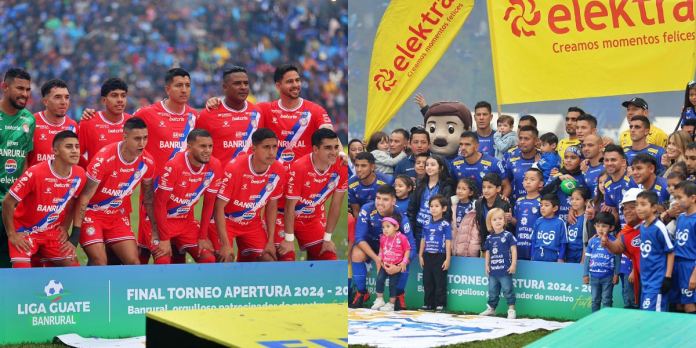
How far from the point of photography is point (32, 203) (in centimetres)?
938

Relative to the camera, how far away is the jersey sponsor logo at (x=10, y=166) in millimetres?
9242

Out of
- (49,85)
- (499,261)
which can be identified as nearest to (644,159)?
(499,261)

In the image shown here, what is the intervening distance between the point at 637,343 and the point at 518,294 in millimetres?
8656

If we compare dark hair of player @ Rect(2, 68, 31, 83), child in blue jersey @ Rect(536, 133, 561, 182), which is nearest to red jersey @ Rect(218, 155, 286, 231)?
dark hair of player @ Rect(2, 68, 31, 83)

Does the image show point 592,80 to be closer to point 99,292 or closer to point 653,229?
point 653,229

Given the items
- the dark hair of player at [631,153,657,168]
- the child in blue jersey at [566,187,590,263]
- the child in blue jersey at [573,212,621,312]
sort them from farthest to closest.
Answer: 1. the child in blue jersey at [566,187,590,263]
2. the child in blue jersey at [573,212,621,312]
3. the dark hair of player at [631,153,657,168]

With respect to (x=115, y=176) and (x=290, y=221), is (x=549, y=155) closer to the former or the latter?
(x=290, y=221)

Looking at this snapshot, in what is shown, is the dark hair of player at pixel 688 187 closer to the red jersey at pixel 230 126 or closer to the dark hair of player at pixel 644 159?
the dark hair of player at pixel 644 159

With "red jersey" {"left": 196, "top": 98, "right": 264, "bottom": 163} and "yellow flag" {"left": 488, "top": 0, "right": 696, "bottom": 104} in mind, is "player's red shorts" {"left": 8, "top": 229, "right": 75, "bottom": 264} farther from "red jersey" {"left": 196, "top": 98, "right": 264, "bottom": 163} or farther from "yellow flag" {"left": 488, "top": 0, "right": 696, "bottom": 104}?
"yellow flag" {"left": 488, "top": 0, "right": 696, "bottom": 104}

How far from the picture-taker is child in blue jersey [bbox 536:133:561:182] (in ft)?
40.8

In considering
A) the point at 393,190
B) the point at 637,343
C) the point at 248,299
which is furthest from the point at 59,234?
the point at 637,343

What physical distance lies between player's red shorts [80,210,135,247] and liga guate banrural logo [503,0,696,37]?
17.8 feet

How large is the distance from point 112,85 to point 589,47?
5.46m

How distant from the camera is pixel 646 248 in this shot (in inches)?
407
